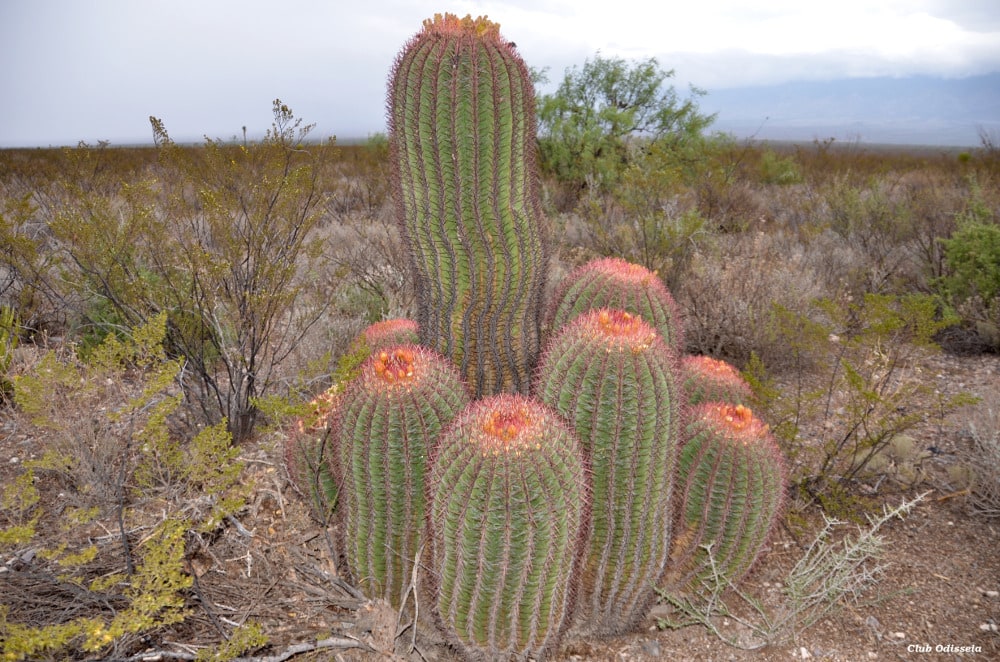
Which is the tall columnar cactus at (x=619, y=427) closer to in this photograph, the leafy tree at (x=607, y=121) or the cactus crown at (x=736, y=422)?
the cactus crown at (x=736, y=422)

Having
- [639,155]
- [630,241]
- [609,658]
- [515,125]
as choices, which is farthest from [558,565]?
[639,155]

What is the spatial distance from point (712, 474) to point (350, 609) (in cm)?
181

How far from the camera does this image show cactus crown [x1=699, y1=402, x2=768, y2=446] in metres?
2.81

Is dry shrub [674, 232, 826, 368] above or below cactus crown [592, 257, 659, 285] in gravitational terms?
below

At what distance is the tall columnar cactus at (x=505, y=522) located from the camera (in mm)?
2113

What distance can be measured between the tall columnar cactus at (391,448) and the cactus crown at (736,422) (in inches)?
46.2

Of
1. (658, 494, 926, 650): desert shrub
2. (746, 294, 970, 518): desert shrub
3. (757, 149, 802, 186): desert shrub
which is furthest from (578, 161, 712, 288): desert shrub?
(757, 149, 802, 186): desert shrub

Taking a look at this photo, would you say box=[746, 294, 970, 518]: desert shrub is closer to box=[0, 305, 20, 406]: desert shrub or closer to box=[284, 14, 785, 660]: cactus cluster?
box=[284, 14, 785, 660]: cactus cluster

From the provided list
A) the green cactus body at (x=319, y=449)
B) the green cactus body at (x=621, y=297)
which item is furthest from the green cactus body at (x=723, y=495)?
the green cactus body at (x=319, y=449)

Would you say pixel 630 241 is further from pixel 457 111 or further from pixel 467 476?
pixel 467 476

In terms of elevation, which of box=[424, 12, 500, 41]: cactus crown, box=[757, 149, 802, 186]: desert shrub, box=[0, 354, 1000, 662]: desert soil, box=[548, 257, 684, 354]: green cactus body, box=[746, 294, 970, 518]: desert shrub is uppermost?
box=[424, 12, 500, 41]: cactus crown

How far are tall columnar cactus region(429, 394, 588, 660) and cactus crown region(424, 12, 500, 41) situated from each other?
5.57ft

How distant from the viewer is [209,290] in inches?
173

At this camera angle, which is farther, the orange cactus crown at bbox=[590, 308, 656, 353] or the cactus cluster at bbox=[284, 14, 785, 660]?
the orange cactus crown at bbox=[590, 308, 656, 353]
